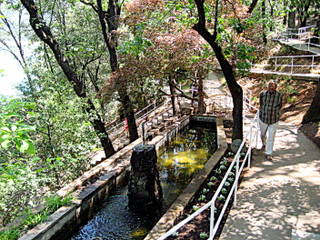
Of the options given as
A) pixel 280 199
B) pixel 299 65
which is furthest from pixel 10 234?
pixel 299 65

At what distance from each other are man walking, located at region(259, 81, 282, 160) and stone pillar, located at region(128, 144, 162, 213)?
2877 mm

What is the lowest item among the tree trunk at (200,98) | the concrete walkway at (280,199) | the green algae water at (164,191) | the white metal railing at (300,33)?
the green algae water at (164,191)

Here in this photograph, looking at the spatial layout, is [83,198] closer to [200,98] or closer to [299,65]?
[200,98]

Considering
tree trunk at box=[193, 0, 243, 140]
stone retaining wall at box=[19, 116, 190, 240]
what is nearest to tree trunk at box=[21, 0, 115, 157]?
stone retaining wall at box=[19, 116, 190, 240]

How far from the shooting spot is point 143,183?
20.9 ft

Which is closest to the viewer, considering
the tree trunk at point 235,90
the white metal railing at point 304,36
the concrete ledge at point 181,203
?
the concrete ledge at point 181,203

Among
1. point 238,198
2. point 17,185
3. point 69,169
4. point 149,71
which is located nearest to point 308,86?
point 149,71

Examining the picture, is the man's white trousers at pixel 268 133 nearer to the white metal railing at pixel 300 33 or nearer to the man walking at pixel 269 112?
the man walking at pixel 269 112

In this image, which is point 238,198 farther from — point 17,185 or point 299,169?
point 17,185

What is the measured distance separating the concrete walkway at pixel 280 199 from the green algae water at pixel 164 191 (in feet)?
7.05

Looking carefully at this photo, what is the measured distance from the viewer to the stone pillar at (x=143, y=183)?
636 centimetres

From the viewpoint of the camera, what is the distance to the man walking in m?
6.04

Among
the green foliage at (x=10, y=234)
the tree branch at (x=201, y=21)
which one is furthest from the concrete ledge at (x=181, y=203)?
the tree branch at (x=201, y=21)

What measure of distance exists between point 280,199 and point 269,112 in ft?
7.17
